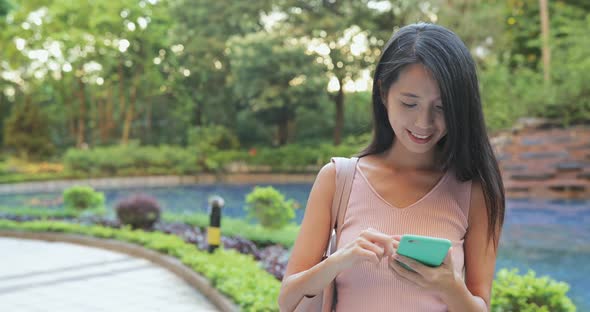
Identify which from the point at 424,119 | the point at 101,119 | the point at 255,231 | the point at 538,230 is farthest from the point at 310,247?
the point at 101,119

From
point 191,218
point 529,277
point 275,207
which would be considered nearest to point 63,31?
point 191,218

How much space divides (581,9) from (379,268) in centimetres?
1921

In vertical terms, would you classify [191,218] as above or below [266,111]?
below

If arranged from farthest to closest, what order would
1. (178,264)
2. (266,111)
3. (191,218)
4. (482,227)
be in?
(266,111)
(191,218)
(178,264)
(482,227)

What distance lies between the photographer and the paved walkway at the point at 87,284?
5078mm

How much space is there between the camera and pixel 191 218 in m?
9.66

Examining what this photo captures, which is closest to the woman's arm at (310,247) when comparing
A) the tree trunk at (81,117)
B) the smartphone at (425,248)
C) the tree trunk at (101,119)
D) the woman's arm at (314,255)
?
the woman's arm at (314,255)

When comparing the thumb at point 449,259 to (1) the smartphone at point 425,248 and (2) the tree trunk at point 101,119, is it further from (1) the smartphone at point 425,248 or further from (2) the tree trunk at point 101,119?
(2) the tree trunk at point 101,119

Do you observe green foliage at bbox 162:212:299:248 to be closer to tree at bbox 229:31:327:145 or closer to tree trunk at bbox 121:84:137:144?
tree at bbox 229:31:327:145

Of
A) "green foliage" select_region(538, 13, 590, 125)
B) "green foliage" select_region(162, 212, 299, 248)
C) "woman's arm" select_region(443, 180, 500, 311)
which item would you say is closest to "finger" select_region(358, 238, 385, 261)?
"woman's arm" select_region(443, 180, 500, 311)

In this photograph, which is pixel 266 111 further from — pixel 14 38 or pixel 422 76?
pixel 422 76

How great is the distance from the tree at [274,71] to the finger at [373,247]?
1893 cm

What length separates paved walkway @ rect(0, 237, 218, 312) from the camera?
200 inches

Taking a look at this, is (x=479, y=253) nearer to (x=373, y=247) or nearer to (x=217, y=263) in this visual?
(x=373, y=247)
